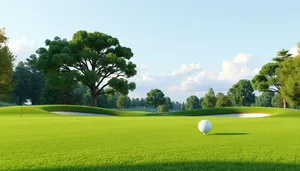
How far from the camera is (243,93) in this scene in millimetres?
85250

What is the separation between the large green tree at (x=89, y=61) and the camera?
43.7 m

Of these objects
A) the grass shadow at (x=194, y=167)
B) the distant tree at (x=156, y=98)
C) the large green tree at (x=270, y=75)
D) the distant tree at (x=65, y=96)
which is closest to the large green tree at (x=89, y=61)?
the distant tree at (x=65, y=96)

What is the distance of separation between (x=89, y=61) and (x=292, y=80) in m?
30.5

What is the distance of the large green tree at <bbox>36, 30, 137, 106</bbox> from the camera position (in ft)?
143

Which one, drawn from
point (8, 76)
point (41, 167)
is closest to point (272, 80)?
point (8, 76)

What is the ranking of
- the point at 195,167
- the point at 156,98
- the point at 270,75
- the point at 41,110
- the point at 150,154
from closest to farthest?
1. the point at 195,167
2. the point at 150,154
3. the point at 41,110
4. the point at 270,75
5. the point at 156,98

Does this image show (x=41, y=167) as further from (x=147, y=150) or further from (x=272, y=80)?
(x=272, y=80)

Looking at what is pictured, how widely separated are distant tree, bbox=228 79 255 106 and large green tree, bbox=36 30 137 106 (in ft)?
149

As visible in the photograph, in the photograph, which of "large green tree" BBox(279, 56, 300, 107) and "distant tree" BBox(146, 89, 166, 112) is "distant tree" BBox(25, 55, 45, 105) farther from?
"large green tree" BBox(279, 56, 300, 107)

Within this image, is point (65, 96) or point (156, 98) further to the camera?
point (156, 98)

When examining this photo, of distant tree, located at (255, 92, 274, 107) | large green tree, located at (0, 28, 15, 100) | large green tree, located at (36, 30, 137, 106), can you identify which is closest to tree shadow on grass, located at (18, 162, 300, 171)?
large green tree, located at (0, 28, 15, 100)

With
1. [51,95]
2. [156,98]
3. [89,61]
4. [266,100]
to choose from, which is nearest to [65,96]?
[51,95]

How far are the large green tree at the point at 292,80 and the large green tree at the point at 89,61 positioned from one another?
23264mm

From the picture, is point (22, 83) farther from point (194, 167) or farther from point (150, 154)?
point (194, 167)
